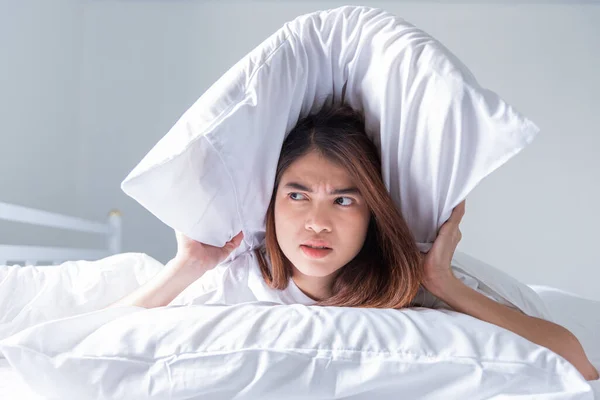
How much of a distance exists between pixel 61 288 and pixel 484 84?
2.18m

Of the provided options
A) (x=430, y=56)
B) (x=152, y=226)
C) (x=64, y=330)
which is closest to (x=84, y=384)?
(x=64, y=330)

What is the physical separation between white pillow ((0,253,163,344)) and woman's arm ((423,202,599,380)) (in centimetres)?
62

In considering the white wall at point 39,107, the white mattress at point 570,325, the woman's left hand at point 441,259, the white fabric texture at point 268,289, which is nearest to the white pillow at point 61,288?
the white mattress at point 570,325

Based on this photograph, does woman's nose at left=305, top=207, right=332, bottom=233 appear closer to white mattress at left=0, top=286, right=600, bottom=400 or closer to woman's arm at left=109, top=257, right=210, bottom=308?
woman's arm at left=109, top=257, right=210, bottom=308

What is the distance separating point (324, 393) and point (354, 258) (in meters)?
0.37

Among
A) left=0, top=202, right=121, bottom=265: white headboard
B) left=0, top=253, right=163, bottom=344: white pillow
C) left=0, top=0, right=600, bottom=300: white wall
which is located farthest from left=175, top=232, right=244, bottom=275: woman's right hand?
left=0, top=0, right=600, bottom=300: white wall

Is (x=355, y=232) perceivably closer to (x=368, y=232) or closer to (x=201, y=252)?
(x=368, y=232)

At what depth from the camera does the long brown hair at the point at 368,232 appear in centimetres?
88

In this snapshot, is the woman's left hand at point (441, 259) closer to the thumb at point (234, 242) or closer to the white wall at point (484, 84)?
the thumb at point (234, 242)

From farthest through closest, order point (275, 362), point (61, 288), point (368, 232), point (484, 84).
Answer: point (484, 84) → point (61, 288) → point (368, 232) → point (275, 362)

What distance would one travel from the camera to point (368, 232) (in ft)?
3.20

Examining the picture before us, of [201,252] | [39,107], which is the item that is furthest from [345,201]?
[39,107]

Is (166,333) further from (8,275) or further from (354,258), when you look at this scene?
(8,275)

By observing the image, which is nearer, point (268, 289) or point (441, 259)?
point (441, 259)
